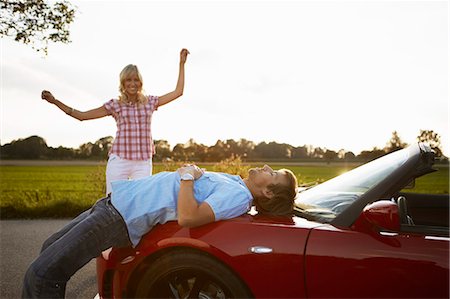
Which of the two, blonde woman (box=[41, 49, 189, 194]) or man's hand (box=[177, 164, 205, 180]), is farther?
blonde woman (box=[41, 49, 189, 194])

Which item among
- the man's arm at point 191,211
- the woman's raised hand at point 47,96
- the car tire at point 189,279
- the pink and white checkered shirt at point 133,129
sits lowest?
the car tire at point 189,279

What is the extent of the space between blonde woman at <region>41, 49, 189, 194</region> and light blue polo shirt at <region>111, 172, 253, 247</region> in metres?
2.00

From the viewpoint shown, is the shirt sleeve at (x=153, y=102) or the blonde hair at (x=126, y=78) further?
the shirt sleeve at (x=153, y=102)

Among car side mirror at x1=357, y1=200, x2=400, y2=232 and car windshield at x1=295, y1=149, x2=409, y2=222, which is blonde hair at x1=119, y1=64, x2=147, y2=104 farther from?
car side mirror at x1=357, y1=200, x2=400, y2=232

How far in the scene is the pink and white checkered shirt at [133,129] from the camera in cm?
527

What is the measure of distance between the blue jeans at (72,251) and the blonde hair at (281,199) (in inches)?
35.1

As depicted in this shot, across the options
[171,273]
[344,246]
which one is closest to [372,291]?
[344,246]

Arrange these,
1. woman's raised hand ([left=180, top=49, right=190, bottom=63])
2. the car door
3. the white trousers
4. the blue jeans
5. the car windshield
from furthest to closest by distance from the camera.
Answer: woman's raised hand ([left=180, top=49, right=190, bottom=63]) → the white trousers → the car windshield → the blue jeans → the car door

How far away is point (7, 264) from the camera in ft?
18.9

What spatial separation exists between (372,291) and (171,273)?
44.7 inches

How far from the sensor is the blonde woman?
525cm

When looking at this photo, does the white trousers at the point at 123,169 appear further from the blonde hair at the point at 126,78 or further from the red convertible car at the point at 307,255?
the red convertible car at the point at 307,255

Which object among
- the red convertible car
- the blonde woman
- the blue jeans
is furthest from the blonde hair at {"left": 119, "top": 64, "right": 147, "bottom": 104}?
the red convertible car

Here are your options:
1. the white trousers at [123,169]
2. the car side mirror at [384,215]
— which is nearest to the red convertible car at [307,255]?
the car side mirror at [384,215]
